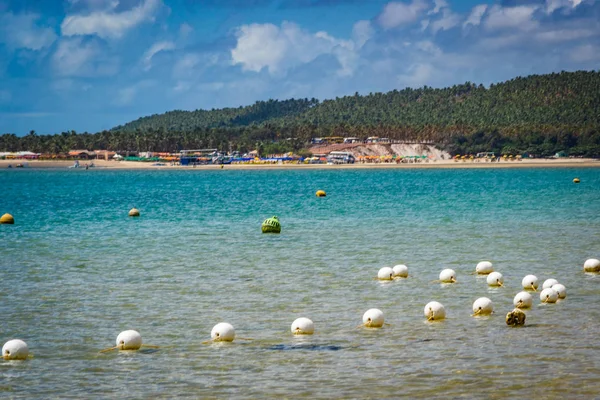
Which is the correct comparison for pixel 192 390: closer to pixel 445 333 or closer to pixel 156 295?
pixel 445 333

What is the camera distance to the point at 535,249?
45375 millimetres

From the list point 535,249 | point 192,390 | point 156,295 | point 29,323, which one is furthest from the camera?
point 535,249

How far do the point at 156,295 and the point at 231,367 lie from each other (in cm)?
1115

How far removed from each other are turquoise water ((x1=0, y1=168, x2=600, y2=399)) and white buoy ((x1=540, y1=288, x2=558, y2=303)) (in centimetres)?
31

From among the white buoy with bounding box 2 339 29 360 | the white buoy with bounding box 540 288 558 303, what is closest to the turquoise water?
the white buoy with bounding box 2 339 29 360

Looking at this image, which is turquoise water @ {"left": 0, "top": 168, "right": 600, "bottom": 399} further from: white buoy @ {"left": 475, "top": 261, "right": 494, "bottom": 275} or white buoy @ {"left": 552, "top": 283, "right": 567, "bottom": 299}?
white buoy @ {"left": 475, "top": 261, "right": 494, "bottom": 275}

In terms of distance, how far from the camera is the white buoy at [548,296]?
29.4 meters

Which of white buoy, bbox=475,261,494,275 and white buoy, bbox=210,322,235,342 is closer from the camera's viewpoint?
white buoy, bbox=210,322,235,342

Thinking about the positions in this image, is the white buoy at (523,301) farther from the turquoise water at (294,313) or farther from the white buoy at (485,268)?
the white buoy at (485,268)

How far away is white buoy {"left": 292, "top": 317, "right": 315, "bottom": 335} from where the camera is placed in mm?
25438

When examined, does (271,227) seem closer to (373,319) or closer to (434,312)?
(434,312)

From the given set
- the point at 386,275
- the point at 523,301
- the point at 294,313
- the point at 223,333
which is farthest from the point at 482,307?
the point at 223,333

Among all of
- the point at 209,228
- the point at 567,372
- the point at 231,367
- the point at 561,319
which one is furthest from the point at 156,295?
the point at 209,228

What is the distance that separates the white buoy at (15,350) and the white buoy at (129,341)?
243 centimetres
